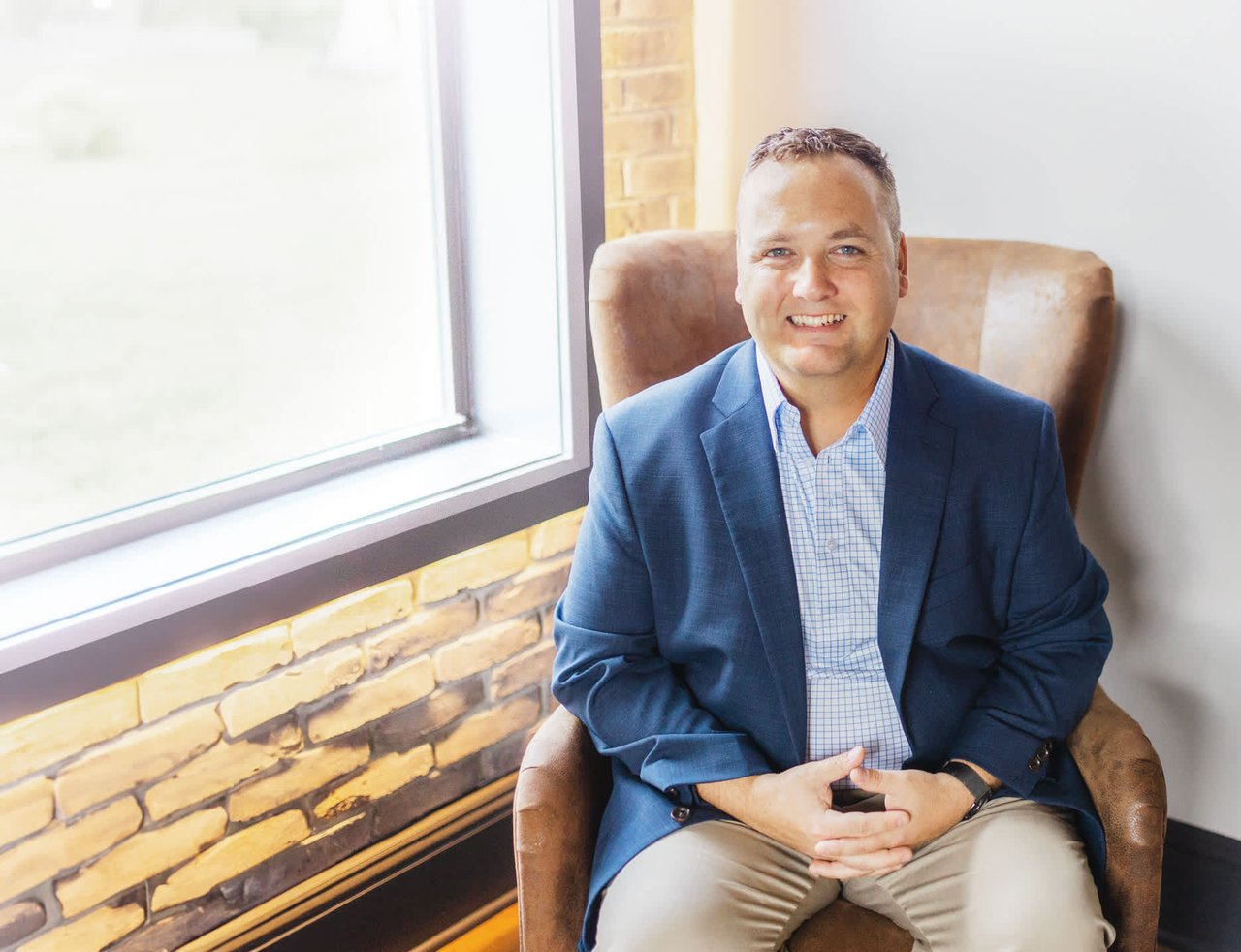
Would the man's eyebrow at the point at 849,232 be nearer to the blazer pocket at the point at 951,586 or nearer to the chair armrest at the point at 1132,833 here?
the blazer pocket at the point at 951,586

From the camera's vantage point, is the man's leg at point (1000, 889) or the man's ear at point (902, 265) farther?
the man's ear at point (902, 265)

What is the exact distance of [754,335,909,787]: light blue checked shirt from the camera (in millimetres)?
1575

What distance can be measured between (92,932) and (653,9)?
1.81m

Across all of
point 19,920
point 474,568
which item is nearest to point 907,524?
point 474,568

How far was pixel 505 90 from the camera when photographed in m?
2.12

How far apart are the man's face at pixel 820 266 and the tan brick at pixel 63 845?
3.67 feet

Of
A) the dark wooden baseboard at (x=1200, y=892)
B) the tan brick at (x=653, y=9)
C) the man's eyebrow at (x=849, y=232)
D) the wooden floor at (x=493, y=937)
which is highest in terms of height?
the tan brick at (x=653, y=9)

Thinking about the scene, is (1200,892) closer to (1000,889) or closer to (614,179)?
(1000,889)

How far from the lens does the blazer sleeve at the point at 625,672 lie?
1536mm

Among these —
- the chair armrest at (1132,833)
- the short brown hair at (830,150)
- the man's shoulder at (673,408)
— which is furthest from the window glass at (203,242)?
the chair armrest at (1132,833)

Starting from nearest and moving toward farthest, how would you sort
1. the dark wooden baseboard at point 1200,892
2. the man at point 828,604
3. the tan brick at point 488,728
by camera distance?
the man at point 828,604 < the dark wooden baseboard at point 1200,892 < the tan brick at point 488,728

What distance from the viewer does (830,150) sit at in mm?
1538

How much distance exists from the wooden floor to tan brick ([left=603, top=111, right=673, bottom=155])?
4.71ft

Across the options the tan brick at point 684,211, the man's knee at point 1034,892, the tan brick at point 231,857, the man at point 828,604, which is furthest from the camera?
the tan brick at point 684,211
